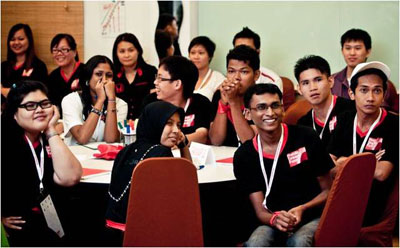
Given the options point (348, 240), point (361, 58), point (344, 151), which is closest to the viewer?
point (348, 240)

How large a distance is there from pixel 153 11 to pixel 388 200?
3.87 meters

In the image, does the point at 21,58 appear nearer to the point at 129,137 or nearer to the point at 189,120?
the point at 189,120

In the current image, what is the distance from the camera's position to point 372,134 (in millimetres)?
3164

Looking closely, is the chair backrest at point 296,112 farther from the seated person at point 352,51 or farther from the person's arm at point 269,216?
the person's arm at point 269,216

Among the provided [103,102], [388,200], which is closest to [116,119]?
[103,102]

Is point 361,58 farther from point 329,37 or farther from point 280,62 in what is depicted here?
point 280,62

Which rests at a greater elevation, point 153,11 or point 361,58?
point 153,11

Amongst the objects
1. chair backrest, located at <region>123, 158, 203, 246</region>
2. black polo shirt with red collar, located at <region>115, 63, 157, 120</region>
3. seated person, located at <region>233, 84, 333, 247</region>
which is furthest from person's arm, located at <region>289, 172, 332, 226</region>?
black polo shirt with red collar, located at <region>115, 63, 157, 120</region>

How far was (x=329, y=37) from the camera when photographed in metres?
5.57

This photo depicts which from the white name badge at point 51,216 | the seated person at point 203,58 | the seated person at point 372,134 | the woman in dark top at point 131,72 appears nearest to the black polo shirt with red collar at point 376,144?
the seated person at point 372,134

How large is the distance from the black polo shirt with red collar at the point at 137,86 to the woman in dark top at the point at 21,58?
112cm

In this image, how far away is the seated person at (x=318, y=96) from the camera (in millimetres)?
3658

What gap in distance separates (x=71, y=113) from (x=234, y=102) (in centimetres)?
109

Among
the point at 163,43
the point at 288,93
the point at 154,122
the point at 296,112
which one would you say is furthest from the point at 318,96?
the point at 163,43
